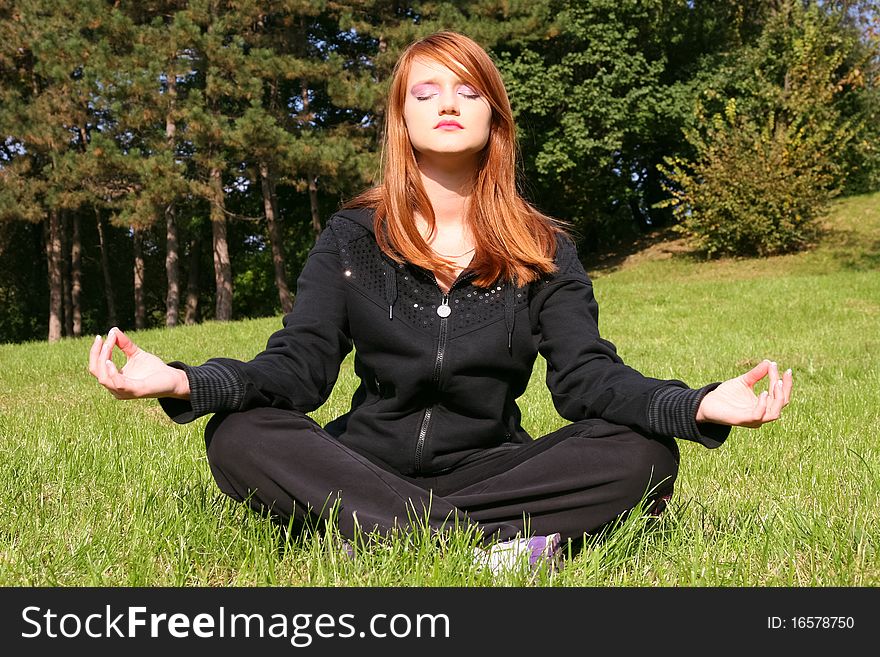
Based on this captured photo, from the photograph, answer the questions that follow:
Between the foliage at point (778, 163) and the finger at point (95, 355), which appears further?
the foliage at point (778, 163)

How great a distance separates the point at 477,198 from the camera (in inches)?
125

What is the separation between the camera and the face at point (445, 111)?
9.79 feet

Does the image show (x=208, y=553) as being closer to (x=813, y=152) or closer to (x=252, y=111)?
(x=252, y=111)

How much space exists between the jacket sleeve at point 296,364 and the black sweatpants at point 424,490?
9 cm

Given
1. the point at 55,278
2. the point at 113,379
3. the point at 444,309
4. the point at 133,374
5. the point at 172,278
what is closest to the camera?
the point at 113,379

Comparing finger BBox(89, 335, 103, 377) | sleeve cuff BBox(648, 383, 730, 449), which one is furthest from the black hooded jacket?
finger BBox(89, 335, 103, 377)

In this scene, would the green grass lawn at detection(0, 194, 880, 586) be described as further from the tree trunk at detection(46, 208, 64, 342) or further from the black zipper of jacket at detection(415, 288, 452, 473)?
the tree trunk at detection(46, 208, 64, 342)

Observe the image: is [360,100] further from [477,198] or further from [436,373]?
[436,373]

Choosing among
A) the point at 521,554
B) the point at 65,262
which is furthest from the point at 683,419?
the point at 65,262

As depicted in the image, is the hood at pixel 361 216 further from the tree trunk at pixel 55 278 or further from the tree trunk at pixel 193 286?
the tree trunk at pixel 193 286

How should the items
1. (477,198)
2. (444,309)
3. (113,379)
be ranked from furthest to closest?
(477,198) < (444,309) < (113,379)

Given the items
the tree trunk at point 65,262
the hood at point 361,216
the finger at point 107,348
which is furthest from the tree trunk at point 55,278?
the finger at point 107,348

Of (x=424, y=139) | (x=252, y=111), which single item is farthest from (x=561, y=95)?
(x=424, y=139)

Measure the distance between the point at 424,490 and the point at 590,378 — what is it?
2.24 ft
